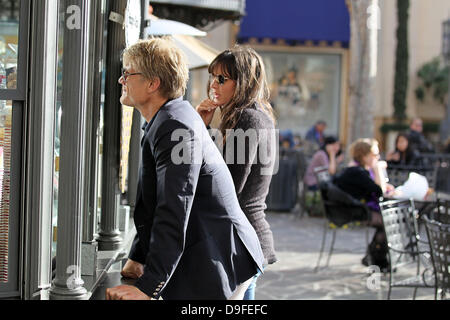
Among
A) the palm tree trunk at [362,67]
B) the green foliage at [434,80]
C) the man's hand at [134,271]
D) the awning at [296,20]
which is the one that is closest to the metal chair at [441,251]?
the man's hand at [134,271]

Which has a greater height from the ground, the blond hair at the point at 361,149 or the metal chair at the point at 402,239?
the blond hair at the point at 361,149

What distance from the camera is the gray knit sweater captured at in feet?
8.93

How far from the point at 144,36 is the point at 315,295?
10.6 feet

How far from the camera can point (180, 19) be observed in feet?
30.5

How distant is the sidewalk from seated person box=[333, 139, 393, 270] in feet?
0.74

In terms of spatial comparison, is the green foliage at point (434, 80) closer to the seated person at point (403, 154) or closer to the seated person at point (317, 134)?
the seated person at point (317, 134)

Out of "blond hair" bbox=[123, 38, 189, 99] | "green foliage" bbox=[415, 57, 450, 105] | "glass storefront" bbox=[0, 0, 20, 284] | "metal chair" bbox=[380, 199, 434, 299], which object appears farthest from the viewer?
"green foliage" bbox=[415, 57, 450, 105]

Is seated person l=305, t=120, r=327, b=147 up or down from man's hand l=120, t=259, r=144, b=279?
up

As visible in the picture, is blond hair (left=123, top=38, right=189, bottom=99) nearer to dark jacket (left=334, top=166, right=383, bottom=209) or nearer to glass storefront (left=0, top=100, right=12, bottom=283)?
glass storefront (left=0, top=100, right=12, bottom=283)

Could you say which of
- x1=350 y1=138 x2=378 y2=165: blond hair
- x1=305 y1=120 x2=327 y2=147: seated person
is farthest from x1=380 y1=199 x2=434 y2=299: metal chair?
x1=305 y1=120 x2=327 y2=147: seated person

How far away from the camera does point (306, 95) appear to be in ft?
63.5

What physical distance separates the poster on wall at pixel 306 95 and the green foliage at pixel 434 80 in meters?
2.40

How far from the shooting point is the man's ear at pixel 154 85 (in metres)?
2.21
